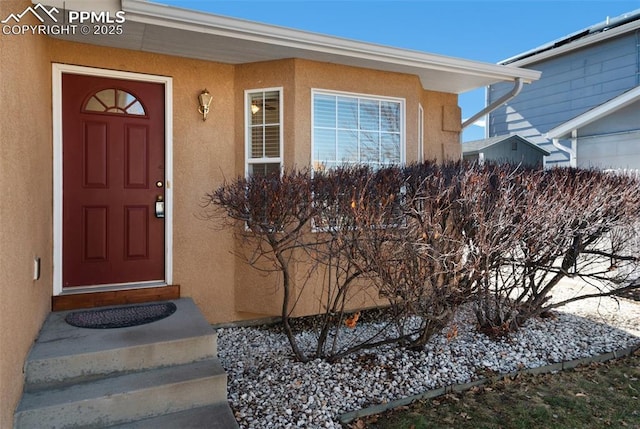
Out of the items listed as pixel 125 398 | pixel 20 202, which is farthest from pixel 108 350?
pixel 20 202

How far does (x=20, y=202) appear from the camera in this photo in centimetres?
286

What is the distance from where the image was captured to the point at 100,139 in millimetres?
4629

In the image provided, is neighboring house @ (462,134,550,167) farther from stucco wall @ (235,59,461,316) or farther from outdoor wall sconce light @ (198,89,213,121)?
outdoor wall sconce light @ (198,89,213,121)

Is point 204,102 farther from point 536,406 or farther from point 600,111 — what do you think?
point 600,111

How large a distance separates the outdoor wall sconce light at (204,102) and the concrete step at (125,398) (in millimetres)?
2856

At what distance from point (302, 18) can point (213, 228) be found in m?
9.88

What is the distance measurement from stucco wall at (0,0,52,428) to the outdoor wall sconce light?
1535 millimetres

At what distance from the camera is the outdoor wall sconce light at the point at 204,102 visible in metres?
4.94

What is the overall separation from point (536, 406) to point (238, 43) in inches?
173

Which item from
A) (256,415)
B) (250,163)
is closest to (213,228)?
(250,163)

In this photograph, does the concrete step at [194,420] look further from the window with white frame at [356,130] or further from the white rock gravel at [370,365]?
the window with white frame at [356,130]

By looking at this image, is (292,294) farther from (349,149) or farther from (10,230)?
(10,230)

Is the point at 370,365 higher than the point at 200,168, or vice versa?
the point at 200,168

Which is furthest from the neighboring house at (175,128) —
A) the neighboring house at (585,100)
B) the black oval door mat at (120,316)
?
the neighboring house at (585,100)
